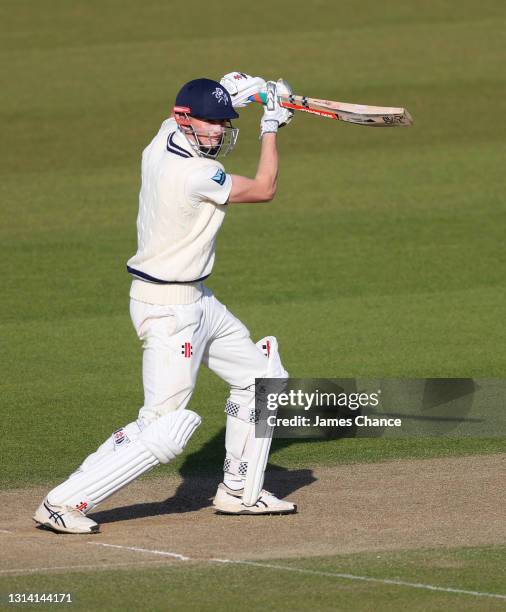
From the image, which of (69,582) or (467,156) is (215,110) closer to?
(69,582)

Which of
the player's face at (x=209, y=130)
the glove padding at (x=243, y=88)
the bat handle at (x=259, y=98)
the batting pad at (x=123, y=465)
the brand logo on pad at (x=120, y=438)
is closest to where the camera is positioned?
the batting pad at (x=123, y=465)

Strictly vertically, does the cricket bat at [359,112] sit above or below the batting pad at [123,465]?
above

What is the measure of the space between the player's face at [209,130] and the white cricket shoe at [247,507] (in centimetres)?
178

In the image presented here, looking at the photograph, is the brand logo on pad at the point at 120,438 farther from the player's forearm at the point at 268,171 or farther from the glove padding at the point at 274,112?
the glove padding at the point at 274,112

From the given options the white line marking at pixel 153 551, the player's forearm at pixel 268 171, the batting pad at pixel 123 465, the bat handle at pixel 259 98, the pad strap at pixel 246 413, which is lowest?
the white line marking at pixel 153 551

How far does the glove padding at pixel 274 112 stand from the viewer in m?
6.97

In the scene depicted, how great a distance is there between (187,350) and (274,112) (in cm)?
132

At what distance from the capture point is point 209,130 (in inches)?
268

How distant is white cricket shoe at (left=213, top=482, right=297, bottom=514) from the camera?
277 inches

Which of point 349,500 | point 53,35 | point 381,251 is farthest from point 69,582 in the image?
point 53,35

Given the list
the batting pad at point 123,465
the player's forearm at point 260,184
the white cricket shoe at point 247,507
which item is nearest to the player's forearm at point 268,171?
the player's forearm at point 260,184

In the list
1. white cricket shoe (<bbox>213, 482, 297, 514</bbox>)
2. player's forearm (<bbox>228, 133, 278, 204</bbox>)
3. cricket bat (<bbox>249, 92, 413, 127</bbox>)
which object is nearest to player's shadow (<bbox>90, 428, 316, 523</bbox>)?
white cricket shoe (<bbox>213, 482, 297, 514</bbox>)

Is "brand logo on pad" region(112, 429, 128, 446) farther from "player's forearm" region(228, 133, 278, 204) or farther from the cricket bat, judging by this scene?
the cricket bat

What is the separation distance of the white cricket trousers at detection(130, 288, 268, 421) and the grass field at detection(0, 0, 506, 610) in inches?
39.0
